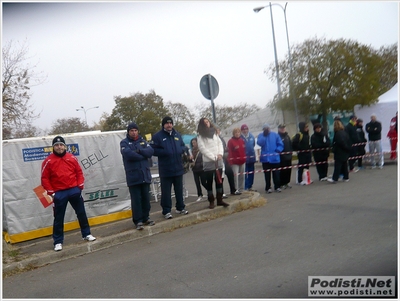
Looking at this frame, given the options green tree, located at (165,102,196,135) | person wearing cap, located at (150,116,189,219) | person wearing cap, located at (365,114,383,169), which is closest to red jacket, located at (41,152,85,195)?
person wearing cap, located at (150,116,189,219)

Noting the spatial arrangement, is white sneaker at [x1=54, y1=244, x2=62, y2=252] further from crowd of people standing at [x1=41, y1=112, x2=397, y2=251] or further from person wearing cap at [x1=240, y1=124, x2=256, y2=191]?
person wearing cap at [x1=240, y1=124, x2=256, y2=191]

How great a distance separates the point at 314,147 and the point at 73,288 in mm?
8324

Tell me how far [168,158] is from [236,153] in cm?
302

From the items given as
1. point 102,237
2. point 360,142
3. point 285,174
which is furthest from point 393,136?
point 102,237

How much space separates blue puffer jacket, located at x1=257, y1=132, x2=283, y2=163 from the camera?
33.6ft

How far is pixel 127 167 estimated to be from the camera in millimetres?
6965

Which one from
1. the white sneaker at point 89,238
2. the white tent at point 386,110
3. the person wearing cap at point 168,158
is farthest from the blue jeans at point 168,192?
the white tent at point 386,110

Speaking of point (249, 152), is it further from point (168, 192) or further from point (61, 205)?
point (61, 205)

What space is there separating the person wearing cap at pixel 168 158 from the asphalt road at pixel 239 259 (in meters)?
0.71

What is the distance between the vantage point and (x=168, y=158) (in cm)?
743

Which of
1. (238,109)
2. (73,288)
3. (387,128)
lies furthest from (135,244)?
(238,109)

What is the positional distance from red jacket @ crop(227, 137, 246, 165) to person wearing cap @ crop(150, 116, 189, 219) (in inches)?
105

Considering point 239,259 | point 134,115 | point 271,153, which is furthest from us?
point 134,115

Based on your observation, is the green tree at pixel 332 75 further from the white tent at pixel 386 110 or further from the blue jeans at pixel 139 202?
the blue jeans at pixel 139 202
